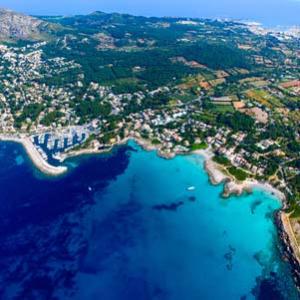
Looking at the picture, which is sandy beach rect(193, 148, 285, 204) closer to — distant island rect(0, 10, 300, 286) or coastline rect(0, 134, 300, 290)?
coastline rect(0, 134, 300, 290)

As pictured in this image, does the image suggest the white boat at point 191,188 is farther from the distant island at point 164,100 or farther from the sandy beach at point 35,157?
the sandy beach at point 35,157

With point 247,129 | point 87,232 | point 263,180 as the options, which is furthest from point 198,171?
point 87,232

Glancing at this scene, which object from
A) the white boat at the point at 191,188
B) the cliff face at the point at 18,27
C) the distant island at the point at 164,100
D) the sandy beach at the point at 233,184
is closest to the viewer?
the sandy beach at the point at 233,184

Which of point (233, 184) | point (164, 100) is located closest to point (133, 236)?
point (233, 184)

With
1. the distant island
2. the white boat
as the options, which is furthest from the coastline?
the white boat

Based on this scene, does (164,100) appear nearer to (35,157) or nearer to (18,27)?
(35,157)

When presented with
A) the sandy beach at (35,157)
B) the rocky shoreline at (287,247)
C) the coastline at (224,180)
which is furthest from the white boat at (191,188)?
the sandy beach at (35,157)
